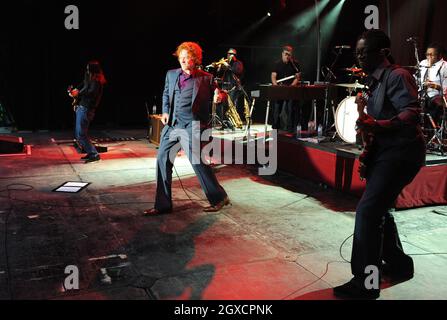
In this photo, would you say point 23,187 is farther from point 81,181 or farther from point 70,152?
point 70,152

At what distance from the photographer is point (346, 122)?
7746mm

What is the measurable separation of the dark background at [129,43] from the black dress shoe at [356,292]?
38.1ft

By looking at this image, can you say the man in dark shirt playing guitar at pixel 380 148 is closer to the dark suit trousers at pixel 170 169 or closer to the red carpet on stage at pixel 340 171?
the dark suit trousers at pixel 170 169

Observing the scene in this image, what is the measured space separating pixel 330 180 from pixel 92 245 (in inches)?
153

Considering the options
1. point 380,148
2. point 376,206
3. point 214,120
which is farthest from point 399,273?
point 214,120

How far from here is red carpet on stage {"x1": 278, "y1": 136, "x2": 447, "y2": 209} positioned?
6141mm

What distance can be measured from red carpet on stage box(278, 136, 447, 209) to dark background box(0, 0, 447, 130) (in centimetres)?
742

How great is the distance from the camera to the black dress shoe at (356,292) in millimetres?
3439

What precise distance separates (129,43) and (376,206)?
1198 centimetres

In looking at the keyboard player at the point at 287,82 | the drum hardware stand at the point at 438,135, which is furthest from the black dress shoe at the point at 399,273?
the keyboard player at the point at 287,82

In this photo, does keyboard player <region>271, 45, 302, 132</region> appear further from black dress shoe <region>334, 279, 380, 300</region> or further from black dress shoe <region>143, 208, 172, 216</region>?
black dress shoe <region>334, 279, 380, 300</region>

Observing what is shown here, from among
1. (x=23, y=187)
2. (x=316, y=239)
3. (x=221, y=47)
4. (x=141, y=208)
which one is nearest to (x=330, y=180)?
(x=316, y=239)

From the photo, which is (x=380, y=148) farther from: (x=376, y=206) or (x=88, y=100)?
(x=88, y=100)

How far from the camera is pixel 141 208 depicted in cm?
591
